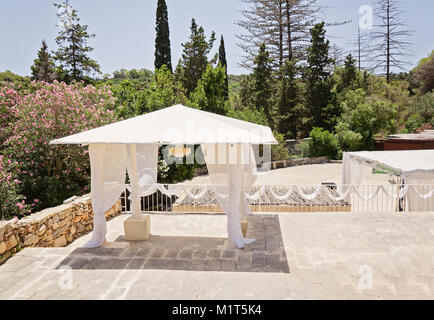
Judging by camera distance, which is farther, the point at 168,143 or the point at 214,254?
the point at 214,254

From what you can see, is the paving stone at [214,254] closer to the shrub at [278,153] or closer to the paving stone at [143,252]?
the paving stone at [143,252]

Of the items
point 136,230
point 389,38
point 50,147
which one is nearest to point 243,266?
point 136,230

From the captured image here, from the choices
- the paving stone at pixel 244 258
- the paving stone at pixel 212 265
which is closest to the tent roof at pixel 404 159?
the paving stone at pixel 244 258

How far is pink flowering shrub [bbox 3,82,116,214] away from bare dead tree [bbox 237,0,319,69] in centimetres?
2812

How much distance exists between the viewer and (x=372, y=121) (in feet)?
78.4

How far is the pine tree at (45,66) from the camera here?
27.0m

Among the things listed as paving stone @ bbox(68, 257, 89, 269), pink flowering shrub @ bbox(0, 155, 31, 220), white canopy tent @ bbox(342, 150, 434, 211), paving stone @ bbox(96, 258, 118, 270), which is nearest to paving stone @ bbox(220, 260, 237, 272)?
paving stone @ bbox(96, 258, 118, 270)

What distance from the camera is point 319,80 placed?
91.0 feet

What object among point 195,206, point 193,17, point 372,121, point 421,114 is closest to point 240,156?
point 195,206

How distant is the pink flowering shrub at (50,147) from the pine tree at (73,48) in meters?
21.0

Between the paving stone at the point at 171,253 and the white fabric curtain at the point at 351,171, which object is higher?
the white fabric curtain at the point at 351,171

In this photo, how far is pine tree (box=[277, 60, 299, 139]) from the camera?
28.3 metres

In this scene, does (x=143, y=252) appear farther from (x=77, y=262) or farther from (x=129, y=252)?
(x=77, y=262)

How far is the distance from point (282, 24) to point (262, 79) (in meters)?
Result: 10.2
